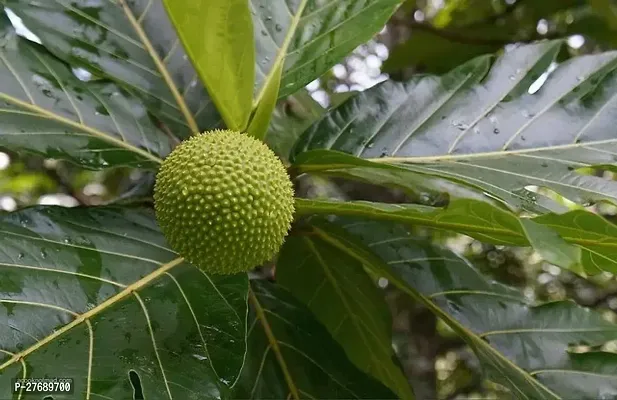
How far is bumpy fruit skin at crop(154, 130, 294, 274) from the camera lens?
0.73 metres

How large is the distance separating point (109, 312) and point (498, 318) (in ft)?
1.85

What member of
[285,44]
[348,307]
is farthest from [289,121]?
[348,307]

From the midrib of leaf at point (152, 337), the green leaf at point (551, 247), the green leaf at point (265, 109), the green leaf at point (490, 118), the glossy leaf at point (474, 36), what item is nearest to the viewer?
the green leaf at point (551, 247)

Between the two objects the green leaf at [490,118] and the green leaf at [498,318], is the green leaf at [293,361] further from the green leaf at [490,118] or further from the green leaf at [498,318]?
the green leaf at [490,118]

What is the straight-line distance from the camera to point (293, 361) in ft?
3.06

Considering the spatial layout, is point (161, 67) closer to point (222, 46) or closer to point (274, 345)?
point (222, 46)

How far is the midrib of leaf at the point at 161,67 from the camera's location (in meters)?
0.97

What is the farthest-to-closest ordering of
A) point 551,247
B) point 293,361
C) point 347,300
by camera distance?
point 347,300, point 293,361, point 551,247

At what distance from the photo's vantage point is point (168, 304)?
75 cm

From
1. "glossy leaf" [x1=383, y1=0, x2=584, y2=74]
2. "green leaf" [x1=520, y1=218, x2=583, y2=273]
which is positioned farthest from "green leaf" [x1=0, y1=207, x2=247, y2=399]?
"glossy leaf" [x1=383, y1=0, x2=584, y2=74]

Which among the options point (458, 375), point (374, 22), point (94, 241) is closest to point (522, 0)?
point (374, 22)

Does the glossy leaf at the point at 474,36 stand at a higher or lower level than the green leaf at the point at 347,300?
higher

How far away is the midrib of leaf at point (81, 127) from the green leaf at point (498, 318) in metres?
0.27

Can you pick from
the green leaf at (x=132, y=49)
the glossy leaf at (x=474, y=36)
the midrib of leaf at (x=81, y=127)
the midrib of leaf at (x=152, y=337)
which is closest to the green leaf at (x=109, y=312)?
the midrib of leaf at (x=152, y=337)
